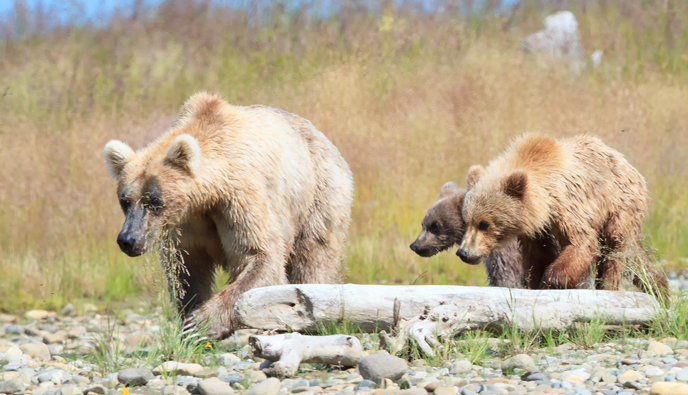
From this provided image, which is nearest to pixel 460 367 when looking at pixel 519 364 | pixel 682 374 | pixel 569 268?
pixel 519 364

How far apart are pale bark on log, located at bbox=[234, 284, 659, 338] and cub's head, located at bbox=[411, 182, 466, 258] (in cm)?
183

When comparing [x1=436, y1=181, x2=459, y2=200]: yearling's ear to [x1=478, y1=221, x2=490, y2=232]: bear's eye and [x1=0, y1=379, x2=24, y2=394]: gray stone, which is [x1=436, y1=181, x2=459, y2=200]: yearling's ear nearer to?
[x1=478, y1=221, x2=490, y2=232]: bear's eye

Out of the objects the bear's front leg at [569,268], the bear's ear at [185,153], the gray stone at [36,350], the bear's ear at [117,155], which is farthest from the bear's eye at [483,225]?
the gray stone at [36,350]

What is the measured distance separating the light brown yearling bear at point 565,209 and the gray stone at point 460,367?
1.34 metres

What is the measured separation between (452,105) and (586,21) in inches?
274

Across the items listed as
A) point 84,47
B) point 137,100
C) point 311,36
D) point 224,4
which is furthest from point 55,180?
point 224,4

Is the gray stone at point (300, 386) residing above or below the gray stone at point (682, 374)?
below

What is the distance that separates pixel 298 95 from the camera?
11.4 meters

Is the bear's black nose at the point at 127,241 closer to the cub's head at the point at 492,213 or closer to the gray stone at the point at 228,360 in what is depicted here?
the gray stone at the point at 228,360

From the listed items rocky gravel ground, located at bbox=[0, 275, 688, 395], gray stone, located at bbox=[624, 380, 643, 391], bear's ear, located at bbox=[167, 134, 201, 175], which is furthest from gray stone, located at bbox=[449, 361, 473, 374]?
bear's ear, located at bbox=[167, 134, 201, 175]

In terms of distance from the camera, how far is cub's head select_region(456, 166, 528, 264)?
5266mm

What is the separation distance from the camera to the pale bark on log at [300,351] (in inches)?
150

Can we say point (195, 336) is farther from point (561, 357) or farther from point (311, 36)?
point (311, 36)

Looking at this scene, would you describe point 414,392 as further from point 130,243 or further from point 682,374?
point 130,243
